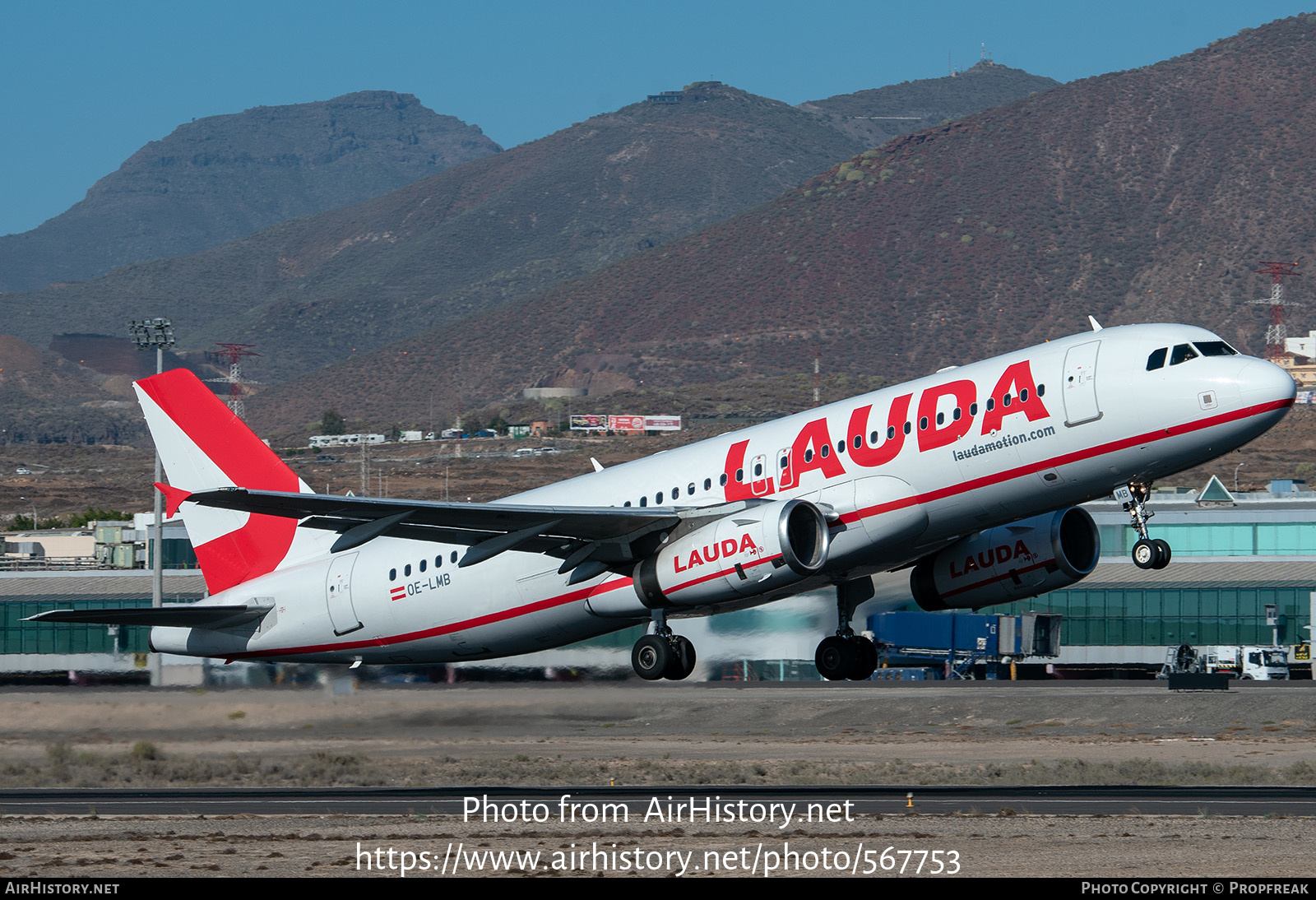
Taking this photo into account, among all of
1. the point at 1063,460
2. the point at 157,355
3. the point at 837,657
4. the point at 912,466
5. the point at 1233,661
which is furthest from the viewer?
the point at 1233,661

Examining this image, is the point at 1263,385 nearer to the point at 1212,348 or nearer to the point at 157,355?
the point at 1212,348

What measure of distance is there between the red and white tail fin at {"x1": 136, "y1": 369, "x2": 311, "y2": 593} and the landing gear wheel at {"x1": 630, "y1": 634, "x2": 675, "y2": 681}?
1175cm

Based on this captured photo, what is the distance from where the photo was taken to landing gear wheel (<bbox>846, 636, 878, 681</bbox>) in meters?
38.4

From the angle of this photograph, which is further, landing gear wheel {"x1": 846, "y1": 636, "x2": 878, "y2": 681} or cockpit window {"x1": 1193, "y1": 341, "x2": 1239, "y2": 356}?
landing gear wheel {"x1": 846, "y1": 636, "x2": 878, "y2": 681}

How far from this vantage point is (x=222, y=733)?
47.0 m

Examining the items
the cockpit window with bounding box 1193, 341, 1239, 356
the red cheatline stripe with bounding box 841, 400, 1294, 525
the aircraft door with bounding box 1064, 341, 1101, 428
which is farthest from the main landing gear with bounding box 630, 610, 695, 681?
the cockpit window with bounding box 1193, 341, 1239, 356

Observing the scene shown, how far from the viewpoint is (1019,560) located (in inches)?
1500

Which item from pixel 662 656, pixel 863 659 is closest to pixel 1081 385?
pixel 863 659

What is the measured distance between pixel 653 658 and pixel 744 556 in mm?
3835

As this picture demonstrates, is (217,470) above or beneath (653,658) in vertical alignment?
above

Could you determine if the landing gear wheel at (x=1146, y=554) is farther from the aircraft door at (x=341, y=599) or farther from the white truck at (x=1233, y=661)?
the white truck at (x=1233, y=661)

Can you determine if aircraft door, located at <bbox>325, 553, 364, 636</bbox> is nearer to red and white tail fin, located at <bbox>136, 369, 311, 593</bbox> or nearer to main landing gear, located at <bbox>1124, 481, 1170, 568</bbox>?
red and white tail fin, located at <bbox>136, 369, 311, 593</bbox>

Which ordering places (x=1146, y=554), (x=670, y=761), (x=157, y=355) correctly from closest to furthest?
(x=1146, y=554) < (x=670, y=761) < (x=157, y=355)

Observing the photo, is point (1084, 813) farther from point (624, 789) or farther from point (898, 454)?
point (624, 789)
